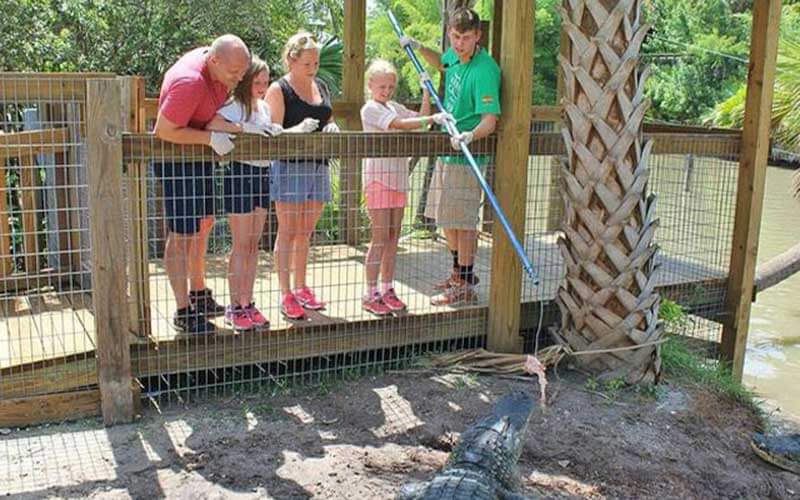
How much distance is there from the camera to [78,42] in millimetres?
9922

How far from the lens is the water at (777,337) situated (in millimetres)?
8131

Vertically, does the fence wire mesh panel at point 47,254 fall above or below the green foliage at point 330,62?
below

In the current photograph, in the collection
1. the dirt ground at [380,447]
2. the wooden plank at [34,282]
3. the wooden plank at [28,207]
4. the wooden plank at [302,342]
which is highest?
the wooden plank at [28,207]

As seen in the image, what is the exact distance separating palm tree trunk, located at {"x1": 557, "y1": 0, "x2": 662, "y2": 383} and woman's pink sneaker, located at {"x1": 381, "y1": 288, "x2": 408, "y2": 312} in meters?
1.04

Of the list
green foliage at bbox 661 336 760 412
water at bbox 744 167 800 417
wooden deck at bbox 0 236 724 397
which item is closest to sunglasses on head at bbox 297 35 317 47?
wooden deck at bbox 0 236 724 397

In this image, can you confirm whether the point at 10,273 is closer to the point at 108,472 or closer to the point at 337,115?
the point at 108,472

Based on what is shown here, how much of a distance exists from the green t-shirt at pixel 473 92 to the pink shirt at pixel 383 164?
0.95 ft

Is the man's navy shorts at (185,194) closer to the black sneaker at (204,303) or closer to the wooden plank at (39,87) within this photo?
the black sneaker at (204,303)

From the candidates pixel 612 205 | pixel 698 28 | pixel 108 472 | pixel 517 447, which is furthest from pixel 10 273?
pixel 698 28

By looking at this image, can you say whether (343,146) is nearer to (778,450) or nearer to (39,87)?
(39,87)

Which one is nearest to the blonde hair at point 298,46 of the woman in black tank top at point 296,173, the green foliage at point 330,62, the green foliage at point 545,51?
the woman in black tank top at point 296,173

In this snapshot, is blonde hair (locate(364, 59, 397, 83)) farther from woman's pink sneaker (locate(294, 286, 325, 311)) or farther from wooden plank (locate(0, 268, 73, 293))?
wooden plank (locate(0, 268, 73, 293))

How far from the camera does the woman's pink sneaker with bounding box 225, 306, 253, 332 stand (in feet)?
14.6

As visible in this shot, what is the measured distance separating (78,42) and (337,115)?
467 cm
